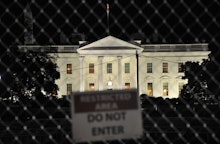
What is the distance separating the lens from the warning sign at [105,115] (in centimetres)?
310

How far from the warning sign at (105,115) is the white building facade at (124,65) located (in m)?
32.8

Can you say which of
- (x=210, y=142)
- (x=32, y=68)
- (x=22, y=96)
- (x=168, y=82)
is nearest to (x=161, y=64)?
(x=168, y=82)

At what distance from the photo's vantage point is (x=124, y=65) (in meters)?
38.3

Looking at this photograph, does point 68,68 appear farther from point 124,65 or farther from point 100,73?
point 124,65

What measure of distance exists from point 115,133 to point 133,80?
34.5 metres

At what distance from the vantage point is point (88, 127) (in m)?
3.15

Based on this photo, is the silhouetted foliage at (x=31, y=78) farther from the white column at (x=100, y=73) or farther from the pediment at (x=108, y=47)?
the pediment at (x=108, y=47)

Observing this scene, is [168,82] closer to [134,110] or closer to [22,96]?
[22,96]

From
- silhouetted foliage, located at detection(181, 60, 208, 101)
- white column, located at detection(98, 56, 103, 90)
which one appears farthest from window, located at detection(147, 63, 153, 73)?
silhouetted foliage, located at detection(181, 60, 208, 101)

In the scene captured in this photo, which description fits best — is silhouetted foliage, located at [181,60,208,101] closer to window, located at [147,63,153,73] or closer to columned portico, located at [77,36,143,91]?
columned portico, located at [77,36,143,91]

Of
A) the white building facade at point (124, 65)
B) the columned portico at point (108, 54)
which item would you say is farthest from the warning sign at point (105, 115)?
the white building facade at point (124, 65)

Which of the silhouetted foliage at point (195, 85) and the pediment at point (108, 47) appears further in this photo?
the pediment at point (108, 47)

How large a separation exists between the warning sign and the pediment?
33.0 m

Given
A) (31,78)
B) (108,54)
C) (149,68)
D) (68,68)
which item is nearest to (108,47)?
(108,54)
